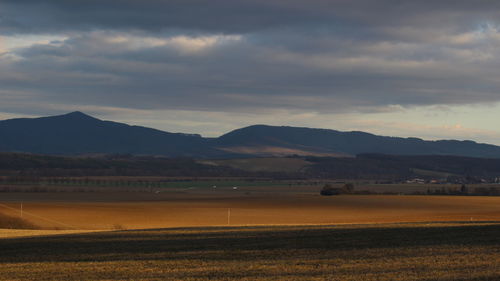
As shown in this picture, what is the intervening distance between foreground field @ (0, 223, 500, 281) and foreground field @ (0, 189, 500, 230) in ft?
84.8

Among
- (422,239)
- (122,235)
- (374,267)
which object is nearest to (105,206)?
(122,235)

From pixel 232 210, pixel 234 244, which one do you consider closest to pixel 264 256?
pixel 234 244

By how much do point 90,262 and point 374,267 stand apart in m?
12.8

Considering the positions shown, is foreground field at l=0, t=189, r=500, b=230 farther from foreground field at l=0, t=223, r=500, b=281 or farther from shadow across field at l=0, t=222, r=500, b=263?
foreground field at l=0, t=223, r=500, b=281

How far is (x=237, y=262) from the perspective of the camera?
109 ft

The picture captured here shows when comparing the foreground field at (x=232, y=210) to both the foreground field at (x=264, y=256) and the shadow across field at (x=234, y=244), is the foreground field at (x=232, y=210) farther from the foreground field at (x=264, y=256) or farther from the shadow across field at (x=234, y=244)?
the foreground field at (x=264, y=256)

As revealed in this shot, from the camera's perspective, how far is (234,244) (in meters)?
41.8

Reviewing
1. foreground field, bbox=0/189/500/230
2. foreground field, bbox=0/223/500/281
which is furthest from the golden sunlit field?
foreground field, bbox=0/189/500/230

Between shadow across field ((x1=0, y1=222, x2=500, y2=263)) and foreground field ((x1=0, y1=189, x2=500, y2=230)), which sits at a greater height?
shadow across field ((x1=0, y1=222, x2=500, y2=263))

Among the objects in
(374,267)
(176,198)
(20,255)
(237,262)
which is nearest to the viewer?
(374,267)

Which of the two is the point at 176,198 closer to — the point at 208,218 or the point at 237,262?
the point at 208,218

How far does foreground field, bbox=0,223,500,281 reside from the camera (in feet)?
94.7

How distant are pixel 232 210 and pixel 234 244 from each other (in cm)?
5621

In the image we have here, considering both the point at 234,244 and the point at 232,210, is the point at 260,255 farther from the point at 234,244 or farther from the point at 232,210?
the point at 232,210
